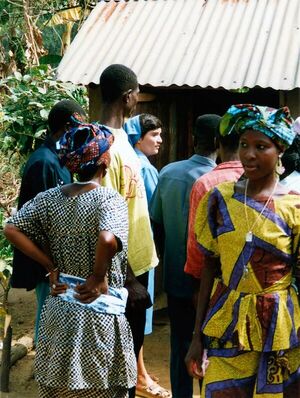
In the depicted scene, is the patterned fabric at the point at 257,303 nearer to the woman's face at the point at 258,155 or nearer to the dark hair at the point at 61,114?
the woman's face at the point at 258,155

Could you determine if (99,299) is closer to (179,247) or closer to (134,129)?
(179,247)

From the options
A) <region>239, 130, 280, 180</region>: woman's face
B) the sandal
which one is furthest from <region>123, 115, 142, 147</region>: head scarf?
<region>239, 130, 280, 180</region>: woman's face

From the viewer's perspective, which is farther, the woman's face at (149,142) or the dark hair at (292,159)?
the woman's face at (149,142)

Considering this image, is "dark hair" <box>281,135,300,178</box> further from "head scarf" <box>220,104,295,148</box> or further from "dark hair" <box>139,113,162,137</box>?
"dark hair" <box>139,113,162,137</box>

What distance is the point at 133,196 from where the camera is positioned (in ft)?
12.3

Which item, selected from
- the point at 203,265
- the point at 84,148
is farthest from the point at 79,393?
the point at 84,148

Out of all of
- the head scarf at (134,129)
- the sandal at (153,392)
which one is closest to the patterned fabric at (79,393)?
the sandal at (153,392)

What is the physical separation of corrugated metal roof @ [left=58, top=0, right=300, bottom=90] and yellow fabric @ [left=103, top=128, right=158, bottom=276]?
2.05 meters

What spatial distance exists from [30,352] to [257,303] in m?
3.51

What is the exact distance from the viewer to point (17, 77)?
5.31 meters

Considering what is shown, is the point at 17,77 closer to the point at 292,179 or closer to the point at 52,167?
the point at 52,167

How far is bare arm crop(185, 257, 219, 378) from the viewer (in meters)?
3.01

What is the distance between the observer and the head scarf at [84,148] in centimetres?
309

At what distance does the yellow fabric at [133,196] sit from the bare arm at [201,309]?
807 mm
